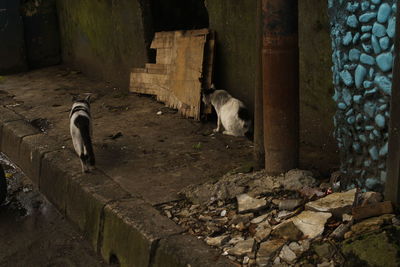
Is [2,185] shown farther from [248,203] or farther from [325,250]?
[325,250]

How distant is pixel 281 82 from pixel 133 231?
1.72m

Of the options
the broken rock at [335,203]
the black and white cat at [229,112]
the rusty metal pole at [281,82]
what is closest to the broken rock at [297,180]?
the rusty metal pole at [281,82]

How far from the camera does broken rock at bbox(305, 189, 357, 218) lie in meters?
4.07

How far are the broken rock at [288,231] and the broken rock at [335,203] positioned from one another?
25 cm

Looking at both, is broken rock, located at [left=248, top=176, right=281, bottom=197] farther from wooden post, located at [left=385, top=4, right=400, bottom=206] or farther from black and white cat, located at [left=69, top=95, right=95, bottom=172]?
black and white cat, located at [left=69, top=95, right=95, bottom=172]

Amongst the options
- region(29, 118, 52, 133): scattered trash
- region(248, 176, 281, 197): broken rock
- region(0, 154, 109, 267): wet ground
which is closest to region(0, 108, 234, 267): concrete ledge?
region(0, 154, 109, 267): wet ground

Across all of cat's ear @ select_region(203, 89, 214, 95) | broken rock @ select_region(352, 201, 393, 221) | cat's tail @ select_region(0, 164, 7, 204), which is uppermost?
cat's ear @ select_region(203, 89, 214, 95)

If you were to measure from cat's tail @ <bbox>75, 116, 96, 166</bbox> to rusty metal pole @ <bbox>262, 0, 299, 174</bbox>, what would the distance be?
1894 millimetres

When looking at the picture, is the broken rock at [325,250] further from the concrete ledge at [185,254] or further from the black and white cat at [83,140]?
the black and white cat at [83,140]

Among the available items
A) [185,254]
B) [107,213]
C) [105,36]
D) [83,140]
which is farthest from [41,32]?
[185,254]

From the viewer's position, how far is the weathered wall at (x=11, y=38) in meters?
11.0

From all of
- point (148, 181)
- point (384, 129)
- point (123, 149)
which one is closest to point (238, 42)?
point (123, 149)

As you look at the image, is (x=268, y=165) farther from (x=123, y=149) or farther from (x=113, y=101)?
(x=113, y=101)

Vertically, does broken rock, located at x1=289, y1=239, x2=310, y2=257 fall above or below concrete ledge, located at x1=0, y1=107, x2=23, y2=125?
below
